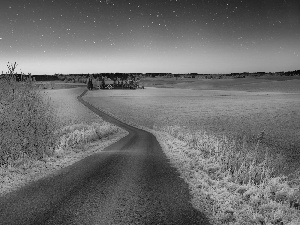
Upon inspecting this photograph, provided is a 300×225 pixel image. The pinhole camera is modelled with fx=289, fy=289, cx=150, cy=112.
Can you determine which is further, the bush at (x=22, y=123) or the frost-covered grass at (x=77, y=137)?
the frost-covered grass at (x=77, y=137)

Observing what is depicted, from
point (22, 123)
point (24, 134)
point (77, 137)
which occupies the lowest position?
point (77, 137)

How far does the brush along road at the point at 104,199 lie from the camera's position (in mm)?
7742

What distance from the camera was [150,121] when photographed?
46281mm

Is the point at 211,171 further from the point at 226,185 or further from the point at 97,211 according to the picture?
the point at 97,211

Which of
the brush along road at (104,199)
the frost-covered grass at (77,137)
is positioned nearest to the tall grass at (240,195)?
the brush along road at (104,199)

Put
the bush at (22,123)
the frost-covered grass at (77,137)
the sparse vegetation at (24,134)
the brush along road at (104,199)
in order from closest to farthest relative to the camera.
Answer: the brush along road at (104,199), the sparse vegetation at (24,134), the bush at (22,123), the frost-covered grass at (77,137)

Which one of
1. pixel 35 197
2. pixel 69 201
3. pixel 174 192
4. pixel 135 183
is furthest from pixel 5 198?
pixel 174 192

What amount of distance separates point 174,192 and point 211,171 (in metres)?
3.46

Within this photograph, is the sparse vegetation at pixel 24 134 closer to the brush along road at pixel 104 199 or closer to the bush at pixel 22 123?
the bush at pixel 22 123

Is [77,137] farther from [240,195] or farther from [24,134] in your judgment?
[240,195]

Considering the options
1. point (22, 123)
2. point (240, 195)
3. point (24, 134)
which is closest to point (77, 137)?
point (24, 134)

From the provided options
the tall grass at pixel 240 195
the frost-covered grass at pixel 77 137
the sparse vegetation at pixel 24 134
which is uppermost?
the sparse vegetation at pixel 24 134

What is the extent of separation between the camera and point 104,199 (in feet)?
29.7

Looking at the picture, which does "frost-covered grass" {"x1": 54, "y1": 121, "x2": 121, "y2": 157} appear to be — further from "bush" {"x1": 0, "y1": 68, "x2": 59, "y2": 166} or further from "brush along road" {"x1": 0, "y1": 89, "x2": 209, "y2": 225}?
"brush along road" {"x1": 0, "y1": 89, "x2": 209, "y2": 225}
